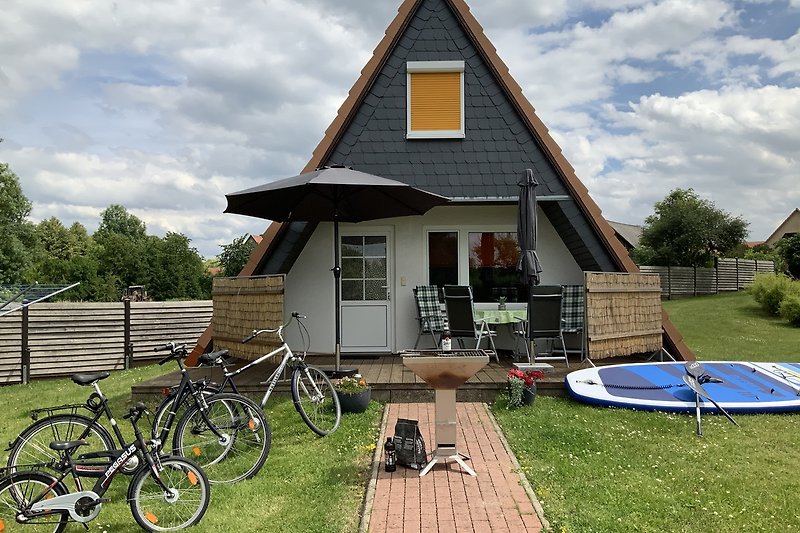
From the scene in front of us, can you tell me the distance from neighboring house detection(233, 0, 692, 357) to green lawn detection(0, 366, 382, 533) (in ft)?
9.62

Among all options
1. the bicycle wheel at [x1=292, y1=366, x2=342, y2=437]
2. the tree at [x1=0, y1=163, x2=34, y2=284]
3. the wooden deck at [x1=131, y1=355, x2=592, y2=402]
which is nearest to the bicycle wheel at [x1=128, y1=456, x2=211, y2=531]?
the bicycle wheel at [x1=292, y1=366, x2=342, y2=437]

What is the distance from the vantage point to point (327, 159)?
8.30 metres

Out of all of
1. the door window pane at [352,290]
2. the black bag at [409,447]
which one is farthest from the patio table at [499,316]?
the black bag at [409,447]

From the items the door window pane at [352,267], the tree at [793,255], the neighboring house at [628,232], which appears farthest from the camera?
the neighboring house at [628,232]

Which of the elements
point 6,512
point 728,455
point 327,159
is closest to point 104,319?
point 327,159

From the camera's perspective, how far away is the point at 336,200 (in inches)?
260

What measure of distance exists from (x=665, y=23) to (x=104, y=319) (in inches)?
442

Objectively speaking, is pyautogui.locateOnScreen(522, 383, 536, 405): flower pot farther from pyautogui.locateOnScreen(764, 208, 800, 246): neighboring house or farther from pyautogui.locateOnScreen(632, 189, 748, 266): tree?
pyautogui.locateOnScreen(764, 208, 800, 246): neighboring house

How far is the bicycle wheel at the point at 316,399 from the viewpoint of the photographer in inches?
209

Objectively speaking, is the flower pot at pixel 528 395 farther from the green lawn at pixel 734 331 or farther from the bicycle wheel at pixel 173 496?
the green lawn at pixel 734 331

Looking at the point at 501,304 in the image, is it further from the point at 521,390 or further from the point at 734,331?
the point at 734,331

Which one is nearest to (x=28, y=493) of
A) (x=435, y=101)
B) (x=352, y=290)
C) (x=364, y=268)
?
(x=352, y=290)

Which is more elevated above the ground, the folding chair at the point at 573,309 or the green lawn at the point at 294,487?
the folding chair at the point at 573,309

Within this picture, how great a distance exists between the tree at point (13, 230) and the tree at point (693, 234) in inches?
1192
